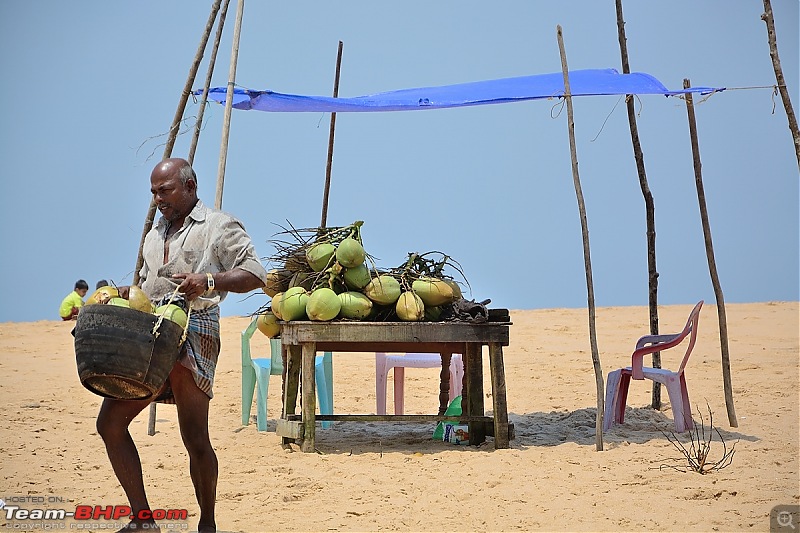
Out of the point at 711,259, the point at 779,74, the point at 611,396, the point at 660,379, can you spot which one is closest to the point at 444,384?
the point at 611,396

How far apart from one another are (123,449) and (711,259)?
14.8 feet

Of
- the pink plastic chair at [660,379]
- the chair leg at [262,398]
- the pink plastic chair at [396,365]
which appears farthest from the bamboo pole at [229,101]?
the pink plastic chair at [660,379]

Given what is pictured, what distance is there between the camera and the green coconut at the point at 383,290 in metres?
5.83

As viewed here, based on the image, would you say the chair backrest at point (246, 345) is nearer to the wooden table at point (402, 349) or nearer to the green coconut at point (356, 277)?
the wooden table at point (402, 349)

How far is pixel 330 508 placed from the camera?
4.62 meters

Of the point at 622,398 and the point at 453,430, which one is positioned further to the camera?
the point at 622,398

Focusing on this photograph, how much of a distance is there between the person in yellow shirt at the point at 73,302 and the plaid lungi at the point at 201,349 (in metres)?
10.9

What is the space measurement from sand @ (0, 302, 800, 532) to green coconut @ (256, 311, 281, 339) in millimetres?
736

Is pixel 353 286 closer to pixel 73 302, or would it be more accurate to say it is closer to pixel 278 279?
pixel 278 279

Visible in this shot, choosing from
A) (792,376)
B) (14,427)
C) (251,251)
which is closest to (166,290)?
(251,251)

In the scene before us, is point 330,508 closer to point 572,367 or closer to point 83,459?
point 83,459

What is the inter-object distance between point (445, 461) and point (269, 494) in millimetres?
1179

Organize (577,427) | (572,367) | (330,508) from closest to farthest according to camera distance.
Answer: (330,508) < (577,427) < (572,367)

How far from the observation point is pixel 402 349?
6.32 m
